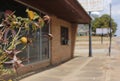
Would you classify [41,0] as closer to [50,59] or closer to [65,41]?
[50,59]

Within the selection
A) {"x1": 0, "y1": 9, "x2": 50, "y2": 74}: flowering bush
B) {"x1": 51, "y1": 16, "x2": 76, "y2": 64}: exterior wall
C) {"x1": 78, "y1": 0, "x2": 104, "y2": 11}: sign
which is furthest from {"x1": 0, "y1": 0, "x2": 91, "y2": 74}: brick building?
{"x1": 0, "y1": 9, "x2": 50, "y2": 74}: flowering bush

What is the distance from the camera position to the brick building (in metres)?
13.9

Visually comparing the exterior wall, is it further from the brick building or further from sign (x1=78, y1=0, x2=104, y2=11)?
sign (x1=78, y1=0, x2=104, y2=11)

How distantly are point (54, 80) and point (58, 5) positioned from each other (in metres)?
4.39

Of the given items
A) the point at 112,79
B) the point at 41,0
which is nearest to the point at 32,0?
the point at 41,0

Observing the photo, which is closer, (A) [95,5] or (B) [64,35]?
(B) [64,35]

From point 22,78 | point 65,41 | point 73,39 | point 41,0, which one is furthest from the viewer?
point 73,39

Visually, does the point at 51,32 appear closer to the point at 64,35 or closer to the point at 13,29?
the point at 64,35

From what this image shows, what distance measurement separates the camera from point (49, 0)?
14.3 meters

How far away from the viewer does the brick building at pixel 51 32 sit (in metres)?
13.9

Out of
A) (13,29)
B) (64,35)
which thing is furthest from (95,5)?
(13,29)

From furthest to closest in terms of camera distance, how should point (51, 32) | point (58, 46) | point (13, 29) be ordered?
point (58, 46) < point (51, 32) < point (13, 29)

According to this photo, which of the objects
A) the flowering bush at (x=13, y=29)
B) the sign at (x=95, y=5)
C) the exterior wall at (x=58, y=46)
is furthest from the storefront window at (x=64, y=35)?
the flowering bush at (x=13, y=29)

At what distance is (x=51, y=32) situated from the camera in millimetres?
19438
